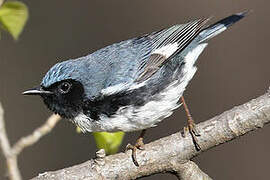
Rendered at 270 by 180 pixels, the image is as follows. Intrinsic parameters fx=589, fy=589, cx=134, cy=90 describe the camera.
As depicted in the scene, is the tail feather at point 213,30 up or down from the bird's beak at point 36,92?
up

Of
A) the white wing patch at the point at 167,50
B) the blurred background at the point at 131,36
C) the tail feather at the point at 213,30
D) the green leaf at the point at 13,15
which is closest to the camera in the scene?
the green leaf at the point at 13,15

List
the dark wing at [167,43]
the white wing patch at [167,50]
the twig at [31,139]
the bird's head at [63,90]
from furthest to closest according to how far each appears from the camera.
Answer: the white wing patch at [167,50] → the dark wing at [167,43] → the bird's head at [63,90] → the twig at [31,139]

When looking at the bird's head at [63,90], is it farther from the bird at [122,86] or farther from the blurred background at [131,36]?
the blurred background at [131,36]

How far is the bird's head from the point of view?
4.12m

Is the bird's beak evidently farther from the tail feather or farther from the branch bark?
the tail feather

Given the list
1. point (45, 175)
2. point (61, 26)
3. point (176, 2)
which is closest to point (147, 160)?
point (45, 175)

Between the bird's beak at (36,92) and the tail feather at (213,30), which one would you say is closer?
the bird's beak at (36,92)

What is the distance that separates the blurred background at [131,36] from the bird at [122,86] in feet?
8.98

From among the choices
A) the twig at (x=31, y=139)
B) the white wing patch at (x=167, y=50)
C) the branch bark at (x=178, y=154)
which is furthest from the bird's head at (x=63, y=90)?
the white wing patch at (x=167, y=50)

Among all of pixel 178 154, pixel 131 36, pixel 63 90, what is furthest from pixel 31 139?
pixel 131 36

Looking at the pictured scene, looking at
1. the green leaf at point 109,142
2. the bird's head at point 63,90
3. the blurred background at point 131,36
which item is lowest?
the blurred background at point 131,36

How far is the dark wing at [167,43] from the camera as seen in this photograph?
172 inches

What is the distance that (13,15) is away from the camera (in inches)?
146

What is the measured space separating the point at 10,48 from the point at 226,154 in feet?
11.1
